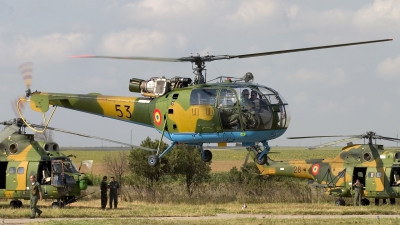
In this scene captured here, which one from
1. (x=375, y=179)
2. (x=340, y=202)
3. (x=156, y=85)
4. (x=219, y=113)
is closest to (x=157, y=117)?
(x=156, y=85)

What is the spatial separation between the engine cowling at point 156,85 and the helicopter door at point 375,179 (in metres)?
9.66

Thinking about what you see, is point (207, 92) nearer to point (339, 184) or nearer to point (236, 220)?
point (236, 220)

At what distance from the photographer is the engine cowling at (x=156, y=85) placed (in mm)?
25594

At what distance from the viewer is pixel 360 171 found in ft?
104

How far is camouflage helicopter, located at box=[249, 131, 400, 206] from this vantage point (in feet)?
98.8

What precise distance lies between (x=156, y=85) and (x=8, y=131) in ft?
19.1

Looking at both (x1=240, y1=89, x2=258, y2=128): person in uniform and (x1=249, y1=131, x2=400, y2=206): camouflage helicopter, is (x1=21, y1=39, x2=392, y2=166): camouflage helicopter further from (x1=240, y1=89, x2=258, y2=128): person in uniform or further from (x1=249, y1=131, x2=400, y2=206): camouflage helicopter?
(x1=249, y1=131, x2=400, y2=206): camouflage helicopter

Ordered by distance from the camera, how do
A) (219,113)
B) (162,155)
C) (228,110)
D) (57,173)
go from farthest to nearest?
(57,173)
(162,155)
(219,113)
(228,110)

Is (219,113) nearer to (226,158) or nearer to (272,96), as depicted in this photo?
(272,96)

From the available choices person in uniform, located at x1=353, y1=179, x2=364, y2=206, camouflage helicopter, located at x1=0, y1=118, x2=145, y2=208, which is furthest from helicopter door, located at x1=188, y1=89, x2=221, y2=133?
person in uniform, located at x1=353, y1=179, x2=364, y2=206

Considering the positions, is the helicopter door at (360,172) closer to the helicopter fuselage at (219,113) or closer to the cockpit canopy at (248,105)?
the helicopter fuselage at (219,113)

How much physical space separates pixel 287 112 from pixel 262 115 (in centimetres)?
117

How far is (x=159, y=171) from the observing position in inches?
1471

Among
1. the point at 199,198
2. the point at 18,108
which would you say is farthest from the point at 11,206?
the point at 199,198
